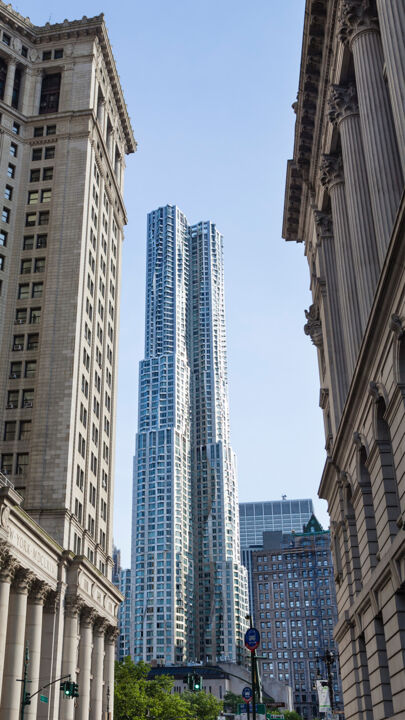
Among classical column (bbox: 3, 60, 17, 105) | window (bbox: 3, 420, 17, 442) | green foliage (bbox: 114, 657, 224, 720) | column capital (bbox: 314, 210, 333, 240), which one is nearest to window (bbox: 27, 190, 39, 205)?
classical column (bbox: 3, 60, 17, 105)

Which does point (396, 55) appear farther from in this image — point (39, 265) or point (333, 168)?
point (39, 265)

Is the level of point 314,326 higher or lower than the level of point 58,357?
lower

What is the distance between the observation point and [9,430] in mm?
63625

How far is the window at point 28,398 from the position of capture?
64375mm

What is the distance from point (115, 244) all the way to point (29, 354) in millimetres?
27648

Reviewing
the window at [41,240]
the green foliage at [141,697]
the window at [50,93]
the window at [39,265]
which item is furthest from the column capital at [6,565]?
the window at [50,93]

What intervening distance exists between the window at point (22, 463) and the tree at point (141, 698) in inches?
1505

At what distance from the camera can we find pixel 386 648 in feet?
93.2

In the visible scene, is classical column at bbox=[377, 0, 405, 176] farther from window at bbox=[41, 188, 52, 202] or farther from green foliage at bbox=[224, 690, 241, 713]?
green foliage at bbox=[224, 690, 241, 713]

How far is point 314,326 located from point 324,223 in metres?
8.45

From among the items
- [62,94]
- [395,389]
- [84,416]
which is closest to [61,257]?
[84,416]

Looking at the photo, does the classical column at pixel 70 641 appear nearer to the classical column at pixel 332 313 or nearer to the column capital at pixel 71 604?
the column capital at pixel 71 604

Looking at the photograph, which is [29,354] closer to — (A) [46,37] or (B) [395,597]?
(A) [46,37]

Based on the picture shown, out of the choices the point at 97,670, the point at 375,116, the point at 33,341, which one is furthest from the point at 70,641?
the point at 375,116
